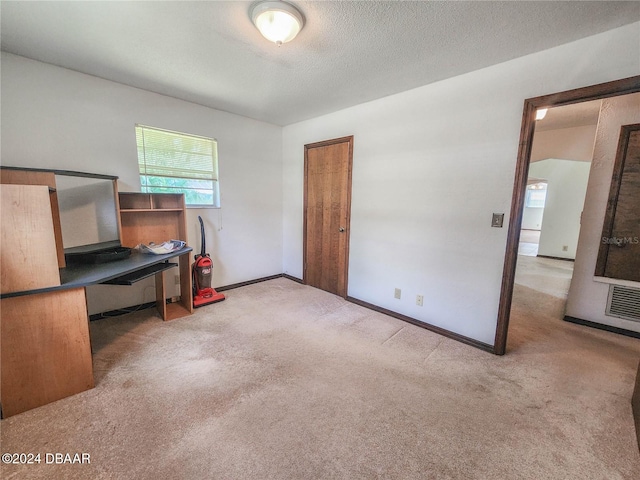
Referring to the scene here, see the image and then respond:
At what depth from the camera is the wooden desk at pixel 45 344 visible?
4.83 ft

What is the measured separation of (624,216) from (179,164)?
4.99 meters

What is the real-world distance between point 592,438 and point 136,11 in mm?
3706

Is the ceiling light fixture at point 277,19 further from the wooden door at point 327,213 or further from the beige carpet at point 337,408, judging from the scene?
the beige carpet at point 337,408

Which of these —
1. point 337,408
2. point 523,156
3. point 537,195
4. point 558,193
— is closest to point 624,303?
point 523,156

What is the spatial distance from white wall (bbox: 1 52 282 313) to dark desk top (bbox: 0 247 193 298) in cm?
86

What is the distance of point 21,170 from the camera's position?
1.87 m

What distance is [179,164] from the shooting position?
124 inches

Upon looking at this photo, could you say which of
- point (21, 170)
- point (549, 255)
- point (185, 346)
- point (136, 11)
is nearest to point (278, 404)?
point (185, 346)

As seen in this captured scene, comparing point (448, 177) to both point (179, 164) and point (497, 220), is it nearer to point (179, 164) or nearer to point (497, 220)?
point (497, 220)

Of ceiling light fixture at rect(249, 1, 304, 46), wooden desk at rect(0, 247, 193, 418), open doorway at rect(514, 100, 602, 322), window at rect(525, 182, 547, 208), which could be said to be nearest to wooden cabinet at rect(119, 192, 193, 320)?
wooden desk at rect(0, 247, 193, 418)

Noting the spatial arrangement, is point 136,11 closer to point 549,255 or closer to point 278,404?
point 278,404

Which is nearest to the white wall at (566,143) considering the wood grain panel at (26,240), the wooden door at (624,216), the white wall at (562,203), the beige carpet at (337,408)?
the wooden door at (624,216)

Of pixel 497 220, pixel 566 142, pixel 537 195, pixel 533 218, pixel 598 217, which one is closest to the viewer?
pixel 497 220

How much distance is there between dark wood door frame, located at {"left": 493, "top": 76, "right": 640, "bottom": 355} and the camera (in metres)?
1.68
